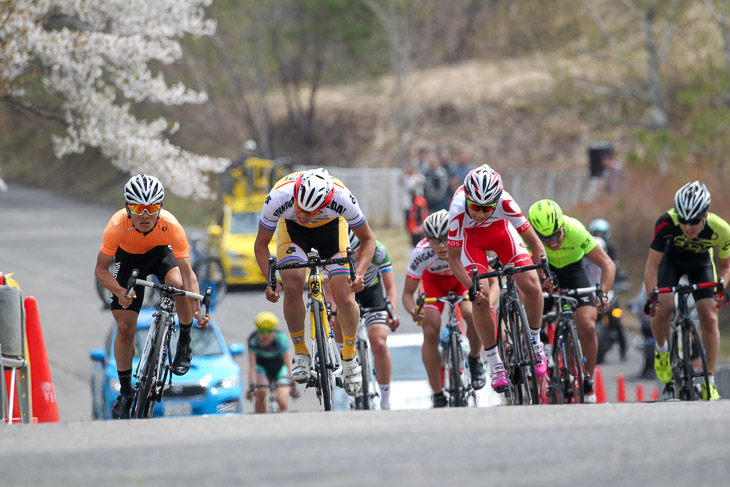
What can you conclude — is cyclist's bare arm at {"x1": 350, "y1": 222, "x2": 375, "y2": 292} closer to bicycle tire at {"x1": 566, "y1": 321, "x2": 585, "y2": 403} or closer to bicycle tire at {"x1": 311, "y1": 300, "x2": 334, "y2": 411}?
bicycle tire at {"x1": 311, "y1": 300, "x2": 334, "y2": 411}

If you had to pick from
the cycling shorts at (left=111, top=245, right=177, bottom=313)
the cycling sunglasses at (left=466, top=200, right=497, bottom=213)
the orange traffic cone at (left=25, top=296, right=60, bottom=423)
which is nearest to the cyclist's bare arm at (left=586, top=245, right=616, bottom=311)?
the cycling sunglasses at (left=466, top=200, right=497, bottom=213)

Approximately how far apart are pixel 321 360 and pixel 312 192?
4.70 ft

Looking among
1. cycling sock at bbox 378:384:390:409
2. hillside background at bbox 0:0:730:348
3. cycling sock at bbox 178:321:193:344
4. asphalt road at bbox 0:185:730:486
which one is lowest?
asphalt road at bbox 0:185:730:486

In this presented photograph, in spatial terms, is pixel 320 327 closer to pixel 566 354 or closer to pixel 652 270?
pixel 566 354

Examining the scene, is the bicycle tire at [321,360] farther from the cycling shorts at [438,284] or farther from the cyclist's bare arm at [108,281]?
the cycling shorts at [438,284]

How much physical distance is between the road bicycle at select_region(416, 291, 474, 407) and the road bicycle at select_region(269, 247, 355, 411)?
1.96 meters

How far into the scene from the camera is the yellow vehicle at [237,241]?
23.0m

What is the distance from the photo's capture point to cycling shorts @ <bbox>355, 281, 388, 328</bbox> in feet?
39.9

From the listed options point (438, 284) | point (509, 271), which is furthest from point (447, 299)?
point (509, 271)

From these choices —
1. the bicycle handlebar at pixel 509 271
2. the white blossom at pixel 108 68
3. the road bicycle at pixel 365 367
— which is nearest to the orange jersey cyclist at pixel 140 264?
the road bicycle at pixel 365 367

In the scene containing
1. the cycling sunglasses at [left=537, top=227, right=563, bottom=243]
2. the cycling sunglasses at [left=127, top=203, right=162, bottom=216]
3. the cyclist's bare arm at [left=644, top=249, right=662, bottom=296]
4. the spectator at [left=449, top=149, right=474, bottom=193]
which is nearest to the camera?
the cycling sunglasses at [left=127, top=203, right=162, bottom=216]

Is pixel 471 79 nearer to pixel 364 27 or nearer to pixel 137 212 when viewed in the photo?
pixel 364 27

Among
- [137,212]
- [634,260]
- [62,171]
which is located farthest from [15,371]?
[62,171]

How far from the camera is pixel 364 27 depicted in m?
42.2
